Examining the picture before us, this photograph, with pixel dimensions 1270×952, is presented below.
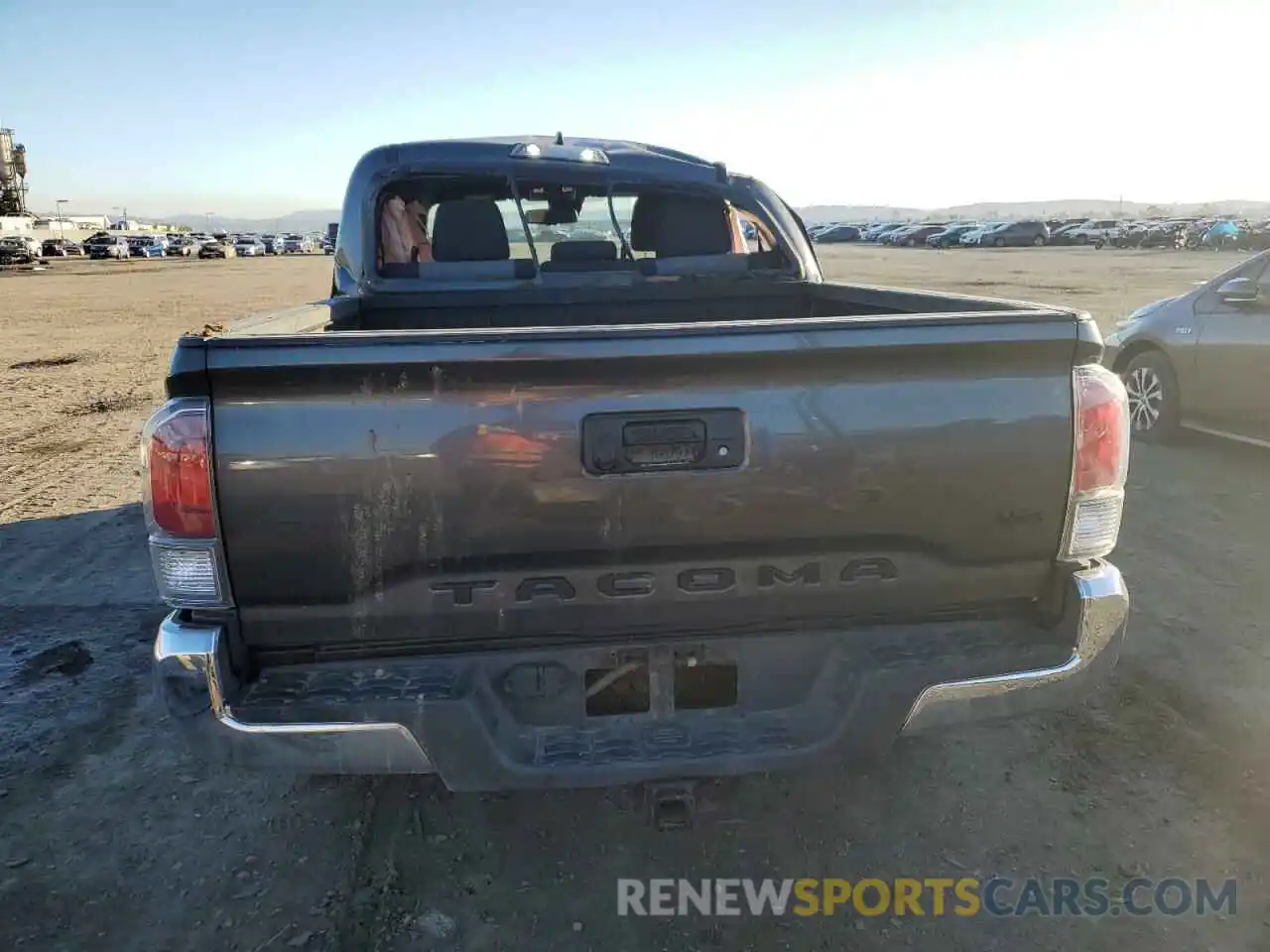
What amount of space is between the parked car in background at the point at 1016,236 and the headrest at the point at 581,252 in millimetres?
64732

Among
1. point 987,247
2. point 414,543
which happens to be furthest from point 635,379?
point 987,247

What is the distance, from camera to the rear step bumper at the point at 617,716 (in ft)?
7.08

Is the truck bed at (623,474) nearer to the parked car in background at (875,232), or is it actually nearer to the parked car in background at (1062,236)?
the parked car in background at (1062,236)

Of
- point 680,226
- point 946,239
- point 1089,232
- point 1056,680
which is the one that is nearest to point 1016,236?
point 946,239

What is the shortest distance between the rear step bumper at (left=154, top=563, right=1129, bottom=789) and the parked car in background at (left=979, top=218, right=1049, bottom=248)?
66711mm

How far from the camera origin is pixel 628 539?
220 cm

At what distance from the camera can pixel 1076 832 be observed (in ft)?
9.38

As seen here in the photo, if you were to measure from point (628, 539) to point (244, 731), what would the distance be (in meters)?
1.03

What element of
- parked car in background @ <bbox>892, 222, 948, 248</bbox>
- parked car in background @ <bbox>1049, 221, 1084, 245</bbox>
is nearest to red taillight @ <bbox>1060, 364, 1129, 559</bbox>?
parked car in background @ <bbox>1049, 221, 1084, 245</bbox>

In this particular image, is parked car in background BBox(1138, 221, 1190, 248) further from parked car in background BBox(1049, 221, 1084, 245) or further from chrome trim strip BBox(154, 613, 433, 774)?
chrome trim strip BBox(154, 613, 433, 774)

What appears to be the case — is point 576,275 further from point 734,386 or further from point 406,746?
point 406,746

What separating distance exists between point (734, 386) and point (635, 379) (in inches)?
9.5

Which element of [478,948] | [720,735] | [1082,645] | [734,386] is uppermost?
[734,386]

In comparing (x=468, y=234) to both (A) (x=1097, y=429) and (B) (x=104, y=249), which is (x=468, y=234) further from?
(B) (x=104, y=249)
